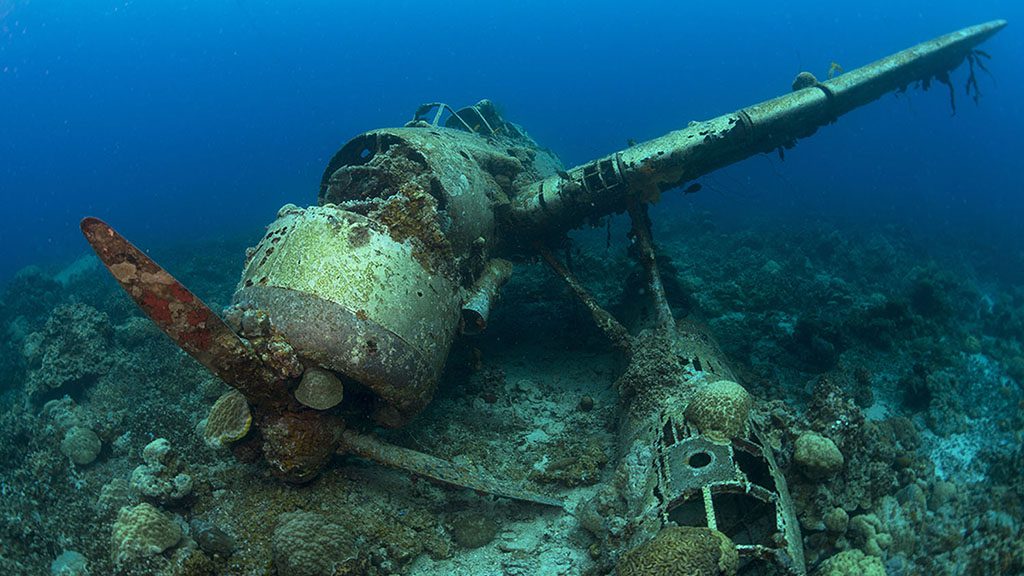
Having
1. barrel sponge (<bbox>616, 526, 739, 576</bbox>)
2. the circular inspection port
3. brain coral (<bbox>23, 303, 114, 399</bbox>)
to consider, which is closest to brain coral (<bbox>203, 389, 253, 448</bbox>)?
barrel sponge (<bbox>616, 526, 739, 576</bbox>)

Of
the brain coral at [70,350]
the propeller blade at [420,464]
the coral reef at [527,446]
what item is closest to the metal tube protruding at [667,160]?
the coral reef at [527,446]

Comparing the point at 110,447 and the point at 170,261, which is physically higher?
the point at 170,261

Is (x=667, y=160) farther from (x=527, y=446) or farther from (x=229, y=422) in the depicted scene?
(x=229, y=422)

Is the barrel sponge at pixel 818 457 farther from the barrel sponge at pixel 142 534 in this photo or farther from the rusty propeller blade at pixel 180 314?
the barrel sponge at pixel 142 534

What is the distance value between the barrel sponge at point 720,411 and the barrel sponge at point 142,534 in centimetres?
508

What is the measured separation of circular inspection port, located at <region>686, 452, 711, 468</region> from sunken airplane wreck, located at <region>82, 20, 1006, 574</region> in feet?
0.06

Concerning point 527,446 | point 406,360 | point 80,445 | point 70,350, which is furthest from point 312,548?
point 70,350

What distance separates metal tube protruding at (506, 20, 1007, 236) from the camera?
9.03 m

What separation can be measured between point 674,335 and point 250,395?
536cm

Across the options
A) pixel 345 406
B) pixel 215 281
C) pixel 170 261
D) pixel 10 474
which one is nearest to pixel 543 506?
pixel 345 406

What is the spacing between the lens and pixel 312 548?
4.77 meters

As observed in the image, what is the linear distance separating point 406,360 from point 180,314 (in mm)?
2014

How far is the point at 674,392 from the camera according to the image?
6215 mm

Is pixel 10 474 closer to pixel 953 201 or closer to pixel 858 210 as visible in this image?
pixel 858 210
